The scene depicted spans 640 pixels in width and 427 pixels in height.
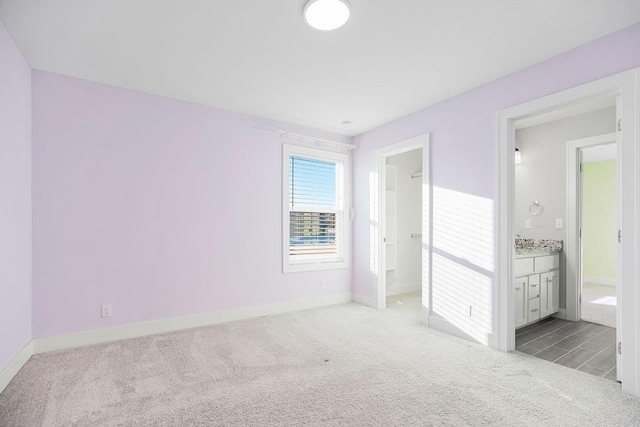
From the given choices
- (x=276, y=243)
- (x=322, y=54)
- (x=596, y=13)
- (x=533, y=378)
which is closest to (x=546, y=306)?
(x=533, y=378)

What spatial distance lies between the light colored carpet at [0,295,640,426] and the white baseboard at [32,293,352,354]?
119mm

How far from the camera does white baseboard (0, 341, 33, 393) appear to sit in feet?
7.45

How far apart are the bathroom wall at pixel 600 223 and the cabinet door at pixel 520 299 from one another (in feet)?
12.1

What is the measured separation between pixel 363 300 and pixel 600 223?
5.30 m

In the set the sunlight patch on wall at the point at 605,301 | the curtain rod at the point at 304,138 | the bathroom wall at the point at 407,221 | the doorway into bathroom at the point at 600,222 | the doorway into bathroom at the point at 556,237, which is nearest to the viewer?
the doorway into bathroom at the point at 556,237

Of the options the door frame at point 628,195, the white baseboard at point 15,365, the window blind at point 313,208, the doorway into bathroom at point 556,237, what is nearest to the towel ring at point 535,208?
the doorway into bathroom at point 556,237


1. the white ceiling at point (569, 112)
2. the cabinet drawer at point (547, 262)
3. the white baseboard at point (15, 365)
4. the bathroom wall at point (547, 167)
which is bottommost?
the white baseboard at point (15, 365)

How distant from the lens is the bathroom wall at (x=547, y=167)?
400 cm

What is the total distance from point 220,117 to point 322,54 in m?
1.78

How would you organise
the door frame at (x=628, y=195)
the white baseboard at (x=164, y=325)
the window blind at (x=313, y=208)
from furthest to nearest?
the window blind at (x=313, y=208)
the white baseboard at (x=164, y=325)
the door frame at (x=628, y=195)

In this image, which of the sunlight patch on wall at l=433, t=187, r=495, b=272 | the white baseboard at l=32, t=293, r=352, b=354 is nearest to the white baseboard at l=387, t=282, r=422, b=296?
the white baseboard at l=32, t=293, r=352, b=354

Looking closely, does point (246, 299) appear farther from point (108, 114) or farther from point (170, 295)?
point (108, 114)

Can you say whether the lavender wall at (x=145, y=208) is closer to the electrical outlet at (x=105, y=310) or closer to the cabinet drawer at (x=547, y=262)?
the electrical outlet at (x=105, y=310)

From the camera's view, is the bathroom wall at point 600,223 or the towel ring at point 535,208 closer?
the towel ring at point 535,208
